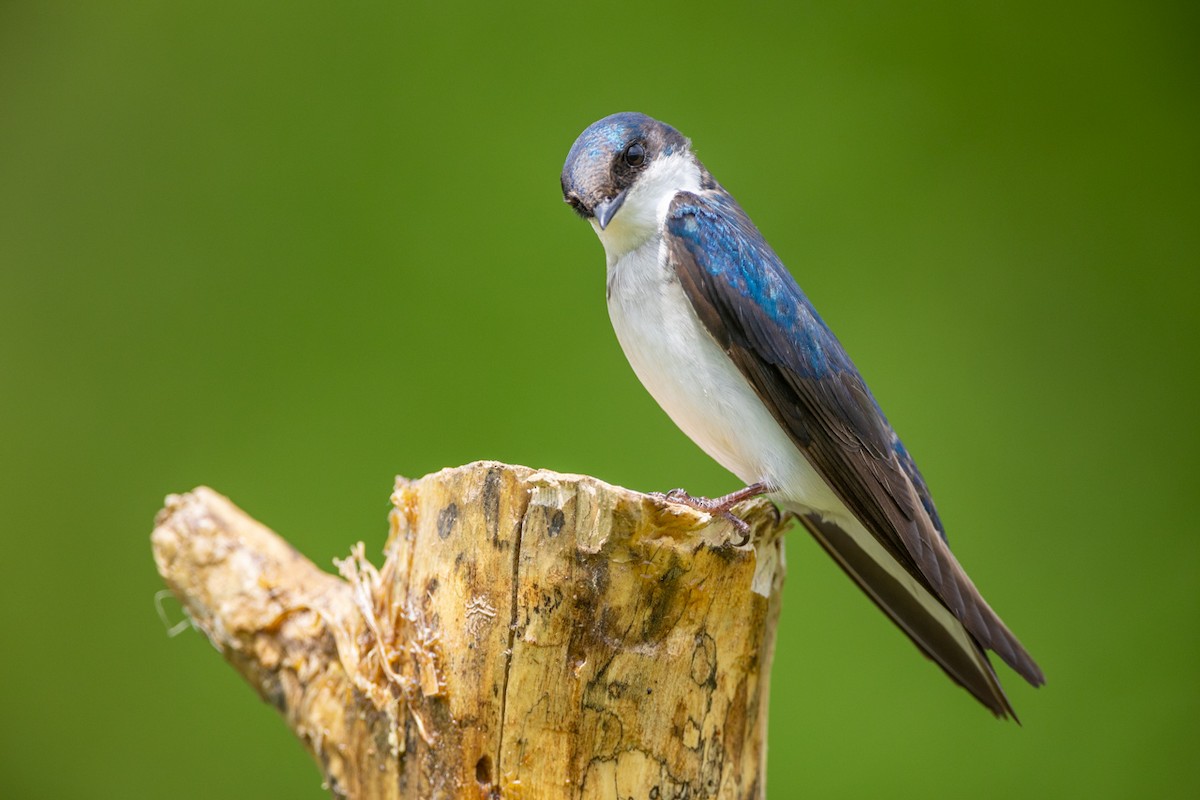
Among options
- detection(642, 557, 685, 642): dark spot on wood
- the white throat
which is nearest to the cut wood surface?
detection(642, 557, 685, 642): dark spot on wood

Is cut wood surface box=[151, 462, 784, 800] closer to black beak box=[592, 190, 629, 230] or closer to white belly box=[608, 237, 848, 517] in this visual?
white belly box=[608, 237, 848, 517]

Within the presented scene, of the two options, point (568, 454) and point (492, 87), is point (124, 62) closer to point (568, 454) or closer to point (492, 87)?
point (492, 87)

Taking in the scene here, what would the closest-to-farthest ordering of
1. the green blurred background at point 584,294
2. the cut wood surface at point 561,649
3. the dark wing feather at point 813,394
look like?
the cut wood surface at point 561,649 < the dark wing feather at point 813,394 < the green blurred background at point 584,294

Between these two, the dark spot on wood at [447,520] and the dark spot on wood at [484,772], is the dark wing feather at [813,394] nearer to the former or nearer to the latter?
the dark spot on wood at [447,520]

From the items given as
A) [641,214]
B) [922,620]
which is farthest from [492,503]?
[922,620]

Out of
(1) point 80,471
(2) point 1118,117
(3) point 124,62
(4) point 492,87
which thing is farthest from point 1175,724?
(3) point 124,62

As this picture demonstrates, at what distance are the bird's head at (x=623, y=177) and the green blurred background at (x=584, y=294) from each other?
1108 millimetres

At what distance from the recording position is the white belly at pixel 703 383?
145 cm

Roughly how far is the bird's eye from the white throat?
2cm

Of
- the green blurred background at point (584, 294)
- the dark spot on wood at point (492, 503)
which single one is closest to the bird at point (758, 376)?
the dark spot on wood at point (492, 503)

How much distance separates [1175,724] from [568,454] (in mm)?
1582

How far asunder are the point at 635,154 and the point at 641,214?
9 cm

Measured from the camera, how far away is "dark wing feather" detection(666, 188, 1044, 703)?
4.63ft

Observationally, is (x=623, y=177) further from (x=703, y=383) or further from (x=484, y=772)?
(x=484, y=772)
